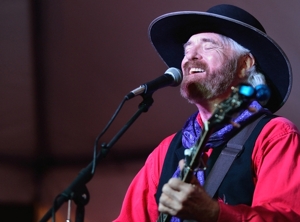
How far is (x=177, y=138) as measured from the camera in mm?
2385

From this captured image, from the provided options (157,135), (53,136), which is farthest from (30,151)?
(157,135)

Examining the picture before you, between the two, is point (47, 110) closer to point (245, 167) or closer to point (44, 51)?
point (44, 51)

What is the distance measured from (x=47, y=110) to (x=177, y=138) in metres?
0.77

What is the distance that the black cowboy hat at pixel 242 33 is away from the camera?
2209mm

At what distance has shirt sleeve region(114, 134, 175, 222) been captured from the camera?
229 cm

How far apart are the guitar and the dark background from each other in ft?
3.73

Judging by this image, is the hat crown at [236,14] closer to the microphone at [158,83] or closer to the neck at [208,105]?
the neck at [208,105]

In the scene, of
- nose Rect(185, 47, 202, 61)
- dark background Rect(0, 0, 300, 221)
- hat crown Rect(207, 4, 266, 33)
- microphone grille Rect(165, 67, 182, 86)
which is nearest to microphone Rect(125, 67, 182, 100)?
microphone grille Rect(165, 67, 182, 86)

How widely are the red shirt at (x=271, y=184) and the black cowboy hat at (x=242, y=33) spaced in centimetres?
25

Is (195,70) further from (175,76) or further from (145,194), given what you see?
(145,194)

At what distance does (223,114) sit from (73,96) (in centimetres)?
145

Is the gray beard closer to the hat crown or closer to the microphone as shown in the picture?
the hat crown

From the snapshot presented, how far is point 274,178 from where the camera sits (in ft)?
6.04

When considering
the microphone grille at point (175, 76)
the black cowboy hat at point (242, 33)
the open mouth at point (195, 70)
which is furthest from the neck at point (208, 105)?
the microphone grille at point (175, 76)
